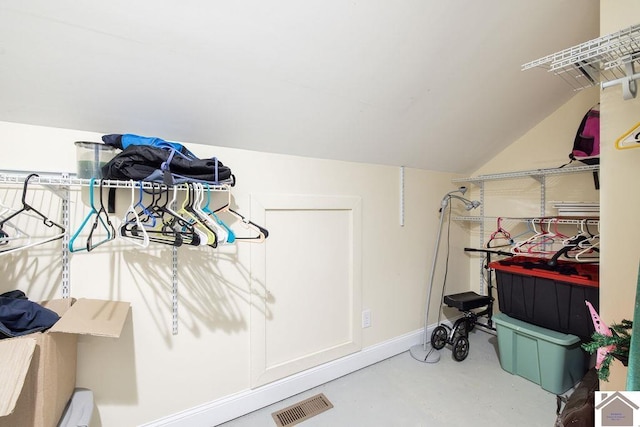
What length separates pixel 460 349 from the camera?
2.34 meters

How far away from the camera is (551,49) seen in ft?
5.61

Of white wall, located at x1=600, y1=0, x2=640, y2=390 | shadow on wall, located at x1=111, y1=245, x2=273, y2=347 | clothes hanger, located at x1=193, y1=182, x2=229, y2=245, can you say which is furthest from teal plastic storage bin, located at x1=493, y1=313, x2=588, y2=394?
clothes hanger, located at x1=193, y1=182, x2=229, y2=245

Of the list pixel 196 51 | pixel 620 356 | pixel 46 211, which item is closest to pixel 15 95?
pixel 46 211

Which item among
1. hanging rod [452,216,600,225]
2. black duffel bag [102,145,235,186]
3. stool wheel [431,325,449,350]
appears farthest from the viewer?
stool wheel [431,325,449,350]

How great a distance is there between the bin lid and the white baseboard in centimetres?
85

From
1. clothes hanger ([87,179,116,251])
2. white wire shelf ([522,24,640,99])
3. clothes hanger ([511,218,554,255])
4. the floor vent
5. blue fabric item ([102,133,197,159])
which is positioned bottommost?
the floor vent

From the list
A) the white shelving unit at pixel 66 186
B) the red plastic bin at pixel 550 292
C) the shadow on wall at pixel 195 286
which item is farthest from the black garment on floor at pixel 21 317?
the red plastic bin at pixel 550 292

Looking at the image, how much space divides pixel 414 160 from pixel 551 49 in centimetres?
111

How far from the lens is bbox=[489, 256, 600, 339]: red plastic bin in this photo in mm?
1803

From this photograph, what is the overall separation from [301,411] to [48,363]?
136 cm

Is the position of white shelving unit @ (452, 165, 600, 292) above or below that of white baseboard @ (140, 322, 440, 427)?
above

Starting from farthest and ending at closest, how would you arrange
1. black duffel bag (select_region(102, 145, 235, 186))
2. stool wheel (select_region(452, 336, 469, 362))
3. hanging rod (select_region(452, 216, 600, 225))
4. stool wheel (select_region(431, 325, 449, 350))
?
1. stool wheel (select_region(431, 325, 449, 350))
2. stool wheel (select_region(452, 336, 469, 362))
3. hanging rod (select_region(452, 216, 600, 225))
4. black duffel bag (select_region(102, 145, 235, 186))

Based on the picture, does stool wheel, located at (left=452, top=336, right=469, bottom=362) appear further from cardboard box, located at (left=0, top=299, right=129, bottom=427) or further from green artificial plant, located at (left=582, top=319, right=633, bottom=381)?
cardboard box, located at (left=0, top=299, right=129, bottom=427)

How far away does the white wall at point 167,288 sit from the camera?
1283mm
